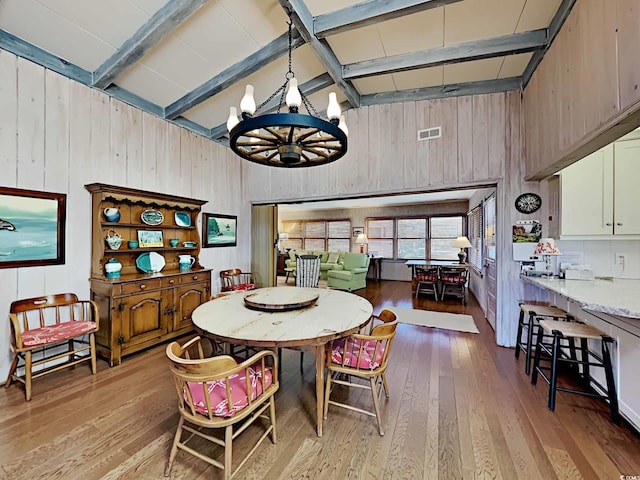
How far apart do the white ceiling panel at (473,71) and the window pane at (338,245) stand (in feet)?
21.7

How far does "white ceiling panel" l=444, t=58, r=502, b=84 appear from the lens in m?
3.31

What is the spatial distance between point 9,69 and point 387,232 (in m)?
8.51

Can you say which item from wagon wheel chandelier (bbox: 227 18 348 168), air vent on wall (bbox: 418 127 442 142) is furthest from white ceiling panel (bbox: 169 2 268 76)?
air vent on wall (bbox: 418 127 442 142)

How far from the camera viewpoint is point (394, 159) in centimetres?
414

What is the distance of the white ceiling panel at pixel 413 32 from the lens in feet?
8.95

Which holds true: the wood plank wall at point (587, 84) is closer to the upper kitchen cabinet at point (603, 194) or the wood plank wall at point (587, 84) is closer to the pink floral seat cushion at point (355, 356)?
the upper kitchen cabinet at point (603, 194)

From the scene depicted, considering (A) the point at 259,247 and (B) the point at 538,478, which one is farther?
(A) the point at 259,247

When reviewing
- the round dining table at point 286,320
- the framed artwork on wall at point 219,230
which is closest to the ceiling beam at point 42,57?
the framed artwork on wall at point 219,230

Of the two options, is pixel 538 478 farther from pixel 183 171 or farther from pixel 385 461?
pixel 183 171

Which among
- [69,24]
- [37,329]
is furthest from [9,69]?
[37,329]

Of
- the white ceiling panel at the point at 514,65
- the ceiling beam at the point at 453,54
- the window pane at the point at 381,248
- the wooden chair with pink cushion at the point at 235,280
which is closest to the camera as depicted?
the ceiling beam at the point at 453,54

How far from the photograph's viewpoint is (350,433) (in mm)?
1935

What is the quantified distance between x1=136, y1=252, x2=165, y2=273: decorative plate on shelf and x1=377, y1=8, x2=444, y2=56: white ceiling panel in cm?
381

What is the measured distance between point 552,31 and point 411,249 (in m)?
6.73
